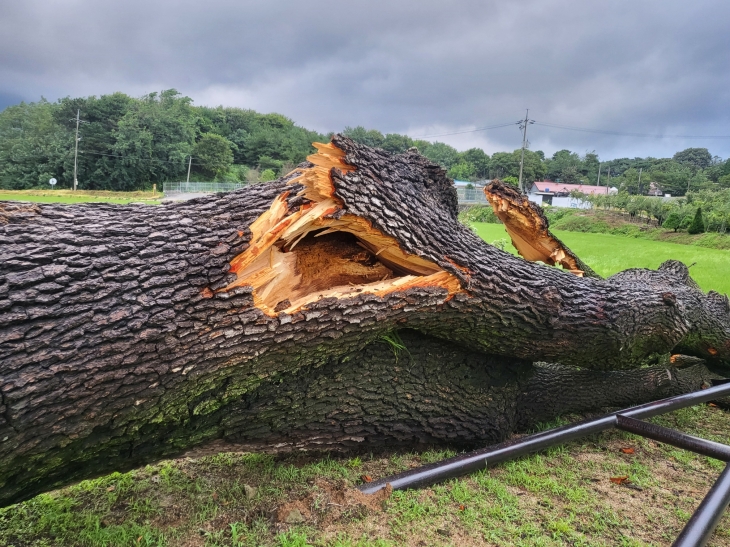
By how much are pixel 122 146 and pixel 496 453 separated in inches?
1907

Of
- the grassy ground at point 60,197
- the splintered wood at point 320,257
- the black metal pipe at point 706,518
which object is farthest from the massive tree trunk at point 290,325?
the grassy ground at point 60,197

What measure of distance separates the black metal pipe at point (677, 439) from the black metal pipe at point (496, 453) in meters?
0.09

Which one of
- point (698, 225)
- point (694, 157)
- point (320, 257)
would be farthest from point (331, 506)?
point (694, 157)

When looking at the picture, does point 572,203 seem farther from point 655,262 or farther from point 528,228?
point 528,228

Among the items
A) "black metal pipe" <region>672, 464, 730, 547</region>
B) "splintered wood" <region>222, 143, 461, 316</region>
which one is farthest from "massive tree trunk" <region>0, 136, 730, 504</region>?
"black metal pipe" <region>672, 464, 730, 547</region>

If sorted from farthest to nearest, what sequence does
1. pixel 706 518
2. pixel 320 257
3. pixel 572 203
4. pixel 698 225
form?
pixel 572 203, pixel 698 225, pixel 320 257, pixel 706 518

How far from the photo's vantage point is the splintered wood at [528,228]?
4.04 meters

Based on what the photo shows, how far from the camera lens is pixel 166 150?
154 ft

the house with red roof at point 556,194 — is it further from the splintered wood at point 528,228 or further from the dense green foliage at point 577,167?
the splintered wood at point 528,228

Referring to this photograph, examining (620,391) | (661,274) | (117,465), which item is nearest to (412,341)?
(117,465)

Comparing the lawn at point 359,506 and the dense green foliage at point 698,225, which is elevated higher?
the dense green foliage at point 698,225

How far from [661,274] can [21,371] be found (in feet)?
16.0

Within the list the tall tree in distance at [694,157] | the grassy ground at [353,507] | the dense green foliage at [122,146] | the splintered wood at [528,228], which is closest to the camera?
the grassy ground at [353,507]

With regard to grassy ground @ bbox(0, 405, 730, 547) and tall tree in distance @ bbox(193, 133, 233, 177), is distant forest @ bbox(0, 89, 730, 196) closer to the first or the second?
tall tree in distance @ bbox(193, 133, 233, 177)
